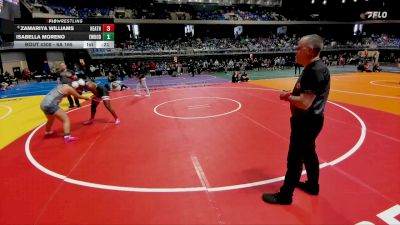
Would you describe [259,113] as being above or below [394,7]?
below

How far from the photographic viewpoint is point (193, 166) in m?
4.67

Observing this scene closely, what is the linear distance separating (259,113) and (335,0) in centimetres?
4425

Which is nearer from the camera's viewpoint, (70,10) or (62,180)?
(62,180)

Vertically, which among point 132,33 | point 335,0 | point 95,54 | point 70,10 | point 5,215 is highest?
point 335,0

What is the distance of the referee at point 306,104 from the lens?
2.98 meters

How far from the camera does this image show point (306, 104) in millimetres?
2969

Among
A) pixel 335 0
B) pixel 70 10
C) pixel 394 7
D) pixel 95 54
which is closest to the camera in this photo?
pixel 95 54

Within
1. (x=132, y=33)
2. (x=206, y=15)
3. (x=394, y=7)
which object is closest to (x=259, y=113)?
(x=132, y=33)

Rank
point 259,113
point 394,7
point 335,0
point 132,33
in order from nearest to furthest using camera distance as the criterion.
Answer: point 259,113 < point 132,33 < point 394,7 < point 335,0

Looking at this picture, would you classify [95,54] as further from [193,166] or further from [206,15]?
[193,166]
